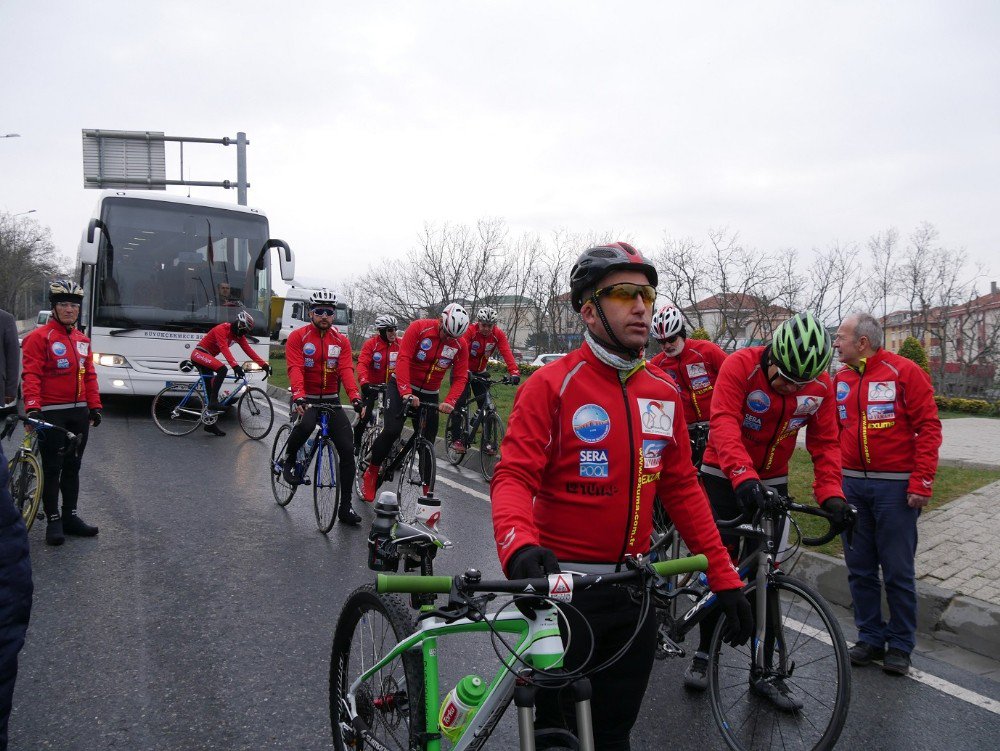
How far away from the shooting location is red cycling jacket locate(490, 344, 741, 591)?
2.22 m

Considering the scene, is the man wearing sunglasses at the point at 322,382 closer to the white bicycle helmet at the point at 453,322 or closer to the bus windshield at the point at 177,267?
the white bicycle helmet at the point at 453,322

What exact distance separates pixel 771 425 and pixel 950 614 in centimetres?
222

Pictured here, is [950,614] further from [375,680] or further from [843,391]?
[375,680]

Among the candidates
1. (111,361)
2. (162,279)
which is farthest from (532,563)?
(162,279)

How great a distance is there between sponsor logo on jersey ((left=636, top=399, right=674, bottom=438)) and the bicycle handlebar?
1.48 ft

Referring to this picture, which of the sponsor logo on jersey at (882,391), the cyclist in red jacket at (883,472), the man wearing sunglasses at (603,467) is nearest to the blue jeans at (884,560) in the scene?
the cyclist in red jacket at (883,472)

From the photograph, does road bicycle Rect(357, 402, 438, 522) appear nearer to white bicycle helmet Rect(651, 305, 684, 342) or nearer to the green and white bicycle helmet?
white bicycle helmet Rect(651, 305, 684, 342)

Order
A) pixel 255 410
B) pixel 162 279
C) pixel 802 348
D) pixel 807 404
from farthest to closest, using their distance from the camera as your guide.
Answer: pixel 162 279 → pixel 255 410 → pixel 807 404 → pixel 802 348

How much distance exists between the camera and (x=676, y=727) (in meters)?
3.57

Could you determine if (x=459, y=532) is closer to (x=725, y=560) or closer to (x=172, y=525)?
(x=172, y=525)

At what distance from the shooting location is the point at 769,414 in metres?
3.80

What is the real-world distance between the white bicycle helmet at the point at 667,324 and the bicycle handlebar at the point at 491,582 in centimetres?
454

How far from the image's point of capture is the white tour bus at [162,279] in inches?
476

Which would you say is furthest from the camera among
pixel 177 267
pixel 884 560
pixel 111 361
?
pixel 177 267
